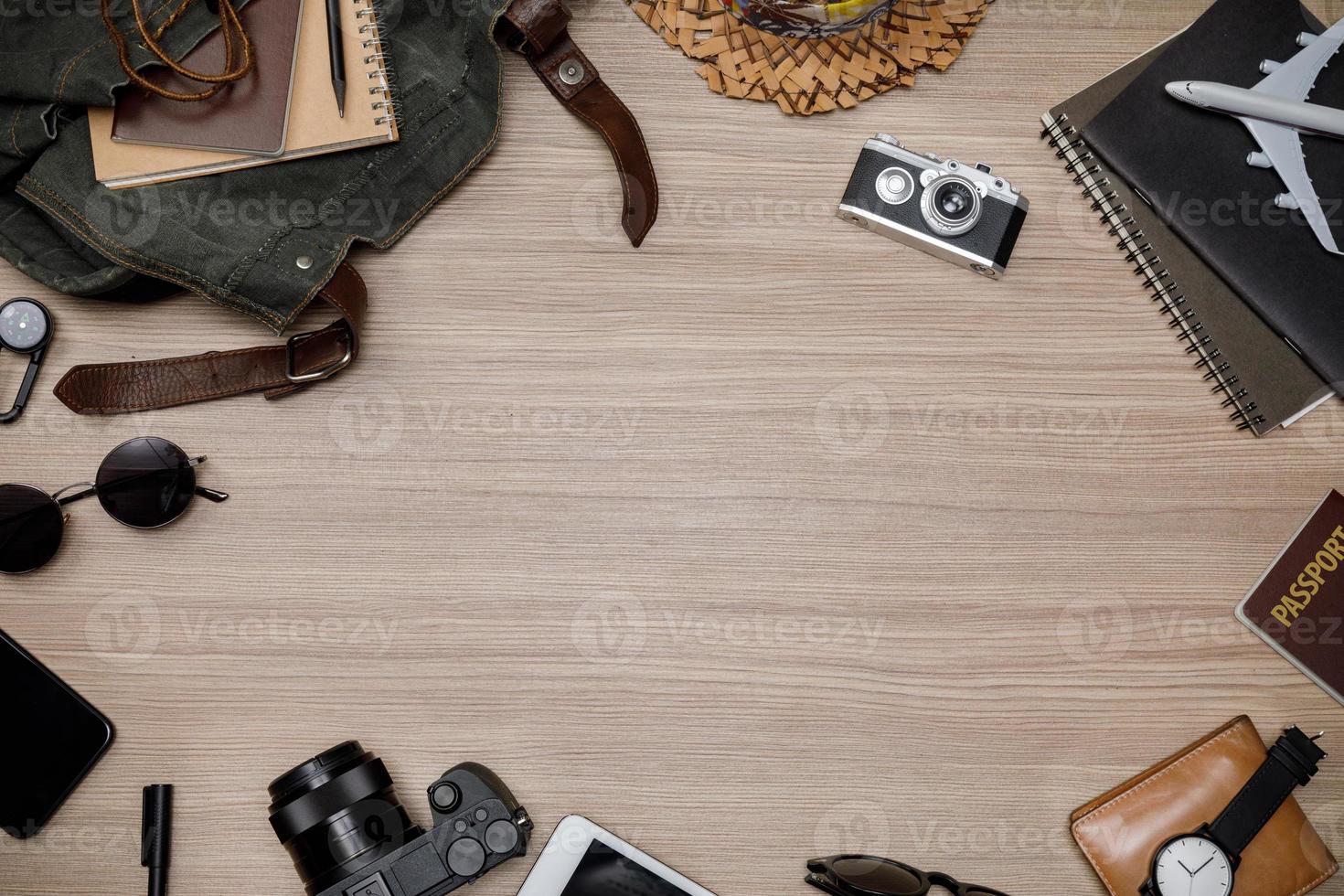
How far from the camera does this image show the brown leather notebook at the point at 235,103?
0.74 m

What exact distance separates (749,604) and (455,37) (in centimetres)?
58

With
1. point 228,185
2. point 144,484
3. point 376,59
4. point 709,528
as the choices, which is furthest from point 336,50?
point 709,528

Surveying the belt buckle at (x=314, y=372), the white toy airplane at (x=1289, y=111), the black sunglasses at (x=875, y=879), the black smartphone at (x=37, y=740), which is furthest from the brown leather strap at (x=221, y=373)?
the white toy airplane at (x=1289, y=111)

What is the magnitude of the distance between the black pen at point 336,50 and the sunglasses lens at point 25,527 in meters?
0.43

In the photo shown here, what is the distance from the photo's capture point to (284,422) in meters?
0.81

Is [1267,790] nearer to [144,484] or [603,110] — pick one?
[603,110]

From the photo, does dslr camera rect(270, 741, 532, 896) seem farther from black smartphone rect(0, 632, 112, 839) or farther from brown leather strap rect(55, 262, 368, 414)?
brown leather strap rect(55, 262, 368, 414)

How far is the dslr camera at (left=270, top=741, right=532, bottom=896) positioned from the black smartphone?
0.19m

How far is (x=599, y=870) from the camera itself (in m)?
0.76

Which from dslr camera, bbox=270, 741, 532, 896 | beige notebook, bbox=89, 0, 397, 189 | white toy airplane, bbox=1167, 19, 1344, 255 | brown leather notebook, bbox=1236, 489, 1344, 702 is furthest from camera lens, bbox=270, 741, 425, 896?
white toy airplane, bbox=1167, 19, 1344, 255

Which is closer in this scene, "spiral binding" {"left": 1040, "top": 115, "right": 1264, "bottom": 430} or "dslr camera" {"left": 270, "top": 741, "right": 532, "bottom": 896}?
"dslr camera" {"left": 270, "top": 741, "right": 532, "bottom": 896}

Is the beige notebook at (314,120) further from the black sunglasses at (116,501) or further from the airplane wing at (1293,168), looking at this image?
the airplane wing at (1293,168)

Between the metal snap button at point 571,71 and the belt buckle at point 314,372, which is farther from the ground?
the metal snap button at point 571,71

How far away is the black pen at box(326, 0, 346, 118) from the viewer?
75cm
